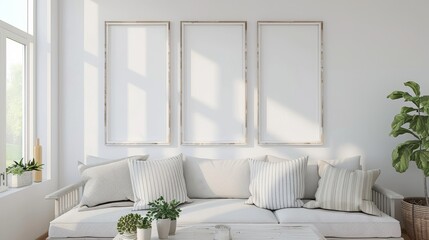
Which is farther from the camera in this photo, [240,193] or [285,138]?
[285,138]

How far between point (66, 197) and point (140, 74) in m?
1.38

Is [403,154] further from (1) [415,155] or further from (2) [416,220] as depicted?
(2) [416,220]

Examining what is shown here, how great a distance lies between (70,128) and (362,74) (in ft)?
9.61

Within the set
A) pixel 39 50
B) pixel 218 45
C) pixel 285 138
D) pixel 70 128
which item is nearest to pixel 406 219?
pixel 285 138

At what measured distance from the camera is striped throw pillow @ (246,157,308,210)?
360 centimetres

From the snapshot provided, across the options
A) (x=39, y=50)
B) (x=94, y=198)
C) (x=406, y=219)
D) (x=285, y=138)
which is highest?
(x=39, y=50)

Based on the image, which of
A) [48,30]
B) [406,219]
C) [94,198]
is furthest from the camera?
[48,30]

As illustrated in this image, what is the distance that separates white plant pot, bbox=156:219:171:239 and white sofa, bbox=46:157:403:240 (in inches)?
23.7

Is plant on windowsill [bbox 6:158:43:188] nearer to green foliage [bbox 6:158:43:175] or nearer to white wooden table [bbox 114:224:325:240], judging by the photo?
green foliage [bbox 6:158:43:175]

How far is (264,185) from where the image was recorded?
3.65m

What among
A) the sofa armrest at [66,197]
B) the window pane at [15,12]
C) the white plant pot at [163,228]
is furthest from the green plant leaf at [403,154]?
the window pane at [15,12]

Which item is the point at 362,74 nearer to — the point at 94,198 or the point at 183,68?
the point at 183,68

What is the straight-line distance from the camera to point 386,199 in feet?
12.6

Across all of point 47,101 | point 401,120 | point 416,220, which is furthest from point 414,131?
point 47,101
